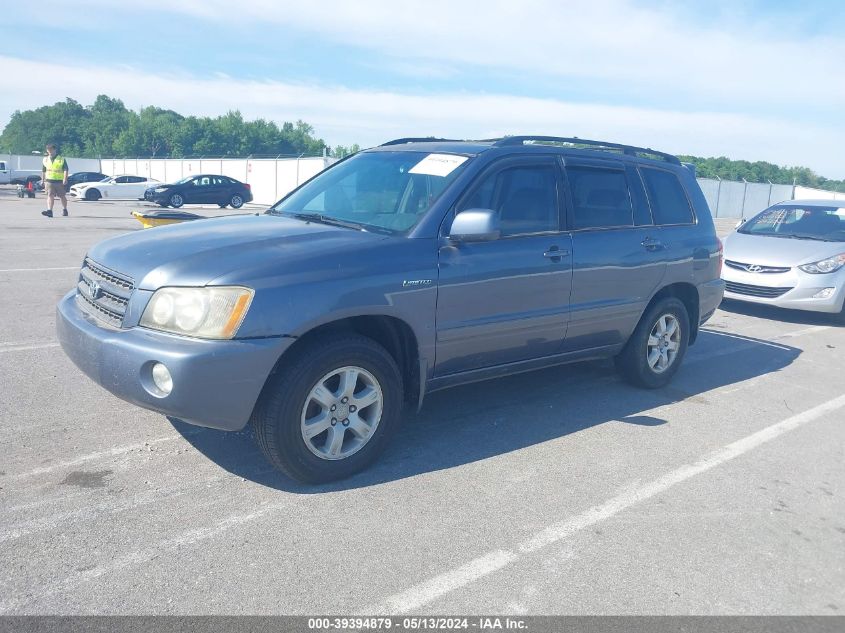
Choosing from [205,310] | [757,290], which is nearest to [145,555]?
[205,310]

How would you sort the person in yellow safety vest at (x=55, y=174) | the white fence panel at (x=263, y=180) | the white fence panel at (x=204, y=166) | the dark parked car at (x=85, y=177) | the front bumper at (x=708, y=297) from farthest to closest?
the white fence panel at (x=204, y=166)
the dark parked car at (x=85, y=177)
the white fence panel at (x=263, y=180)
the person in yellow safety vest at (x=55, y=174)
the front bumper at (x=708, y=297)

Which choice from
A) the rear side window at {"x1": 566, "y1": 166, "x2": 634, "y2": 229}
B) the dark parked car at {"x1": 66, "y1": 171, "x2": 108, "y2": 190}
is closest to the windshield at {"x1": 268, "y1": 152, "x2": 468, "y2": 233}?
the rear side window at {"x1": 566, "y1": 166, "x2": 634, "y2": 229}

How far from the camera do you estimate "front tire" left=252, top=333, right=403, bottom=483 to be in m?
3.66

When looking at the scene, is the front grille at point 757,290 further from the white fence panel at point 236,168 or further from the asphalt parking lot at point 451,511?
the white fence panel at point 236,168

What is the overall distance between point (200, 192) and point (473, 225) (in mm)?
27576

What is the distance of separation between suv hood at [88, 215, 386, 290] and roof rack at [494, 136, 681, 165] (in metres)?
1.39

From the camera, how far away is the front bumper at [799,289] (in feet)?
29.2

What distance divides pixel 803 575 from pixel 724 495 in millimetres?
780

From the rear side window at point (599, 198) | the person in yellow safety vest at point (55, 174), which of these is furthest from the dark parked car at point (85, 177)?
the rear side window at point (599, 198)

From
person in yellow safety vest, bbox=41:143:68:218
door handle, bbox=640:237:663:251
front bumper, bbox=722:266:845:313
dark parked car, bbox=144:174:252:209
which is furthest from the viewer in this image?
dark parked car, bbox=144:174:252:209

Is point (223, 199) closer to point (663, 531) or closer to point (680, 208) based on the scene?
point (680, 208)

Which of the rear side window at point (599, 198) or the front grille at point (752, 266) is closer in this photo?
the rear side window at point (599, 198)

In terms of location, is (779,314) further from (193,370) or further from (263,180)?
(263,180)

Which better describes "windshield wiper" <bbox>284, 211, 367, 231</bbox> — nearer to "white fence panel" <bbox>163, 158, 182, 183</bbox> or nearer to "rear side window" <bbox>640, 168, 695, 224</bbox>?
"rear side window" <bbox>640, 168, 695, 224</bbox>
